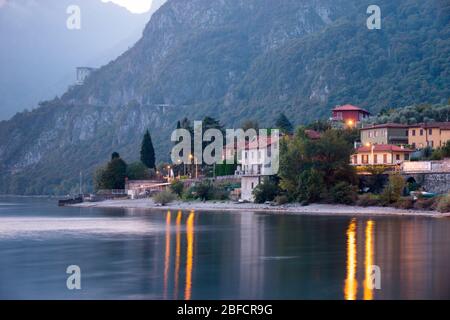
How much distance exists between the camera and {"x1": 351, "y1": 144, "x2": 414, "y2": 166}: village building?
7988cm

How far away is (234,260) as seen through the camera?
124ft

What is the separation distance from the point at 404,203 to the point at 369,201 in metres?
3.78

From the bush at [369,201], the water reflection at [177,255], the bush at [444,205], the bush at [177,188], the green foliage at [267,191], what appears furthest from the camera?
the bush at [177,188]

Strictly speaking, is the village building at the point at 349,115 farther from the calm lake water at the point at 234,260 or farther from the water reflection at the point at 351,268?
the water reflection at the point at 351,268

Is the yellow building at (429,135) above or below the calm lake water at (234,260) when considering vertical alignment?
above

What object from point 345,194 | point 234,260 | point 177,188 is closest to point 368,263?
point 234,260

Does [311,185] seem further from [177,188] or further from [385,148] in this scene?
[177,188]

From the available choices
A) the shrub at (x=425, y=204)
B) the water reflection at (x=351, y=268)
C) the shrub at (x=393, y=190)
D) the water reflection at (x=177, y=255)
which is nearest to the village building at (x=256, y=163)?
the shrub at (x=393, y=190)

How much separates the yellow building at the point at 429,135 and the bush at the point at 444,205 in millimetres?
20961

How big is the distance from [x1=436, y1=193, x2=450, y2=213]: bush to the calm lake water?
14.8 feet

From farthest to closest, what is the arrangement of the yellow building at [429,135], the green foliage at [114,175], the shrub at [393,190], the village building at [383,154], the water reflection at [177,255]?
the green foliage at [114,175] → the yellow building at [429,135] → the village building at [383,154] → the shrub at [393,190] → the water reflection at [177,255]

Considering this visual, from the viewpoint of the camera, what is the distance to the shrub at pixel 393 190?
224 feet

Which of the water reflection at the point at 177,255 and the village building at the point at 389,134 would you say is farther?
the village building at the point at 389,134
